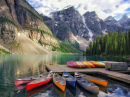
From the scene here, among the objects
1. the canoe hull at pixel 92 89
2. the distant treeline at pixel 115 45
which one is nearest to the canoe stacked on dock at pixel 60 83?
the canoe hull at pixel 92 89

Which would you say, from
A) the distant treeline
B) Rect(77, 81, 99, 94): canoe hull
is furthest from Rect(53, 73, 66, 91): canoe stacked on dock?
the distant treeline

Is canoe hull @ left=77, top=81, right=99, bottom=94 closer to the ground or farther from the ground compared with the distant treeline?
closer to the ground

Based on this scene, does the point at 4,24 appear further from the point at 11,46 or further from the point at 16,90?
the point at 16,90

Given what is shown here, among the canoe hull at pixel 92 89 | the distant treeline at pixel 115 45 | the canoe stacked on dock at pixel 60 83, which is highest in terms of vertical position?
the distant treeline at pixel 115 45

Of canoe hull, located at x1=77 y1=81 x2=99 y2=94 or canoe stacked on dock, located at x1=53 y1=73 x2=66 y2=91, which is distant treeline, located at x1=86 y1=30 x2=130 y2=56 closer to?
canoe hull, located at x1=77 y1=81 x2=99 y2=94

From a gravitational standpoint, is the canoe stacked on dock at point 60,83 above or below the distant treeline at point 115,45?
below

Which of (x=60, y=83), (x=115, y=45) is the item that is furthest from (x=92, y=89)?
(x=115, y=45)

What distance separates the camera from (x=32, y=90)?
17984 mm

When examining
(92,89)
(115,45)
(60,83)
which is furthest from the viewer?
(115,45)

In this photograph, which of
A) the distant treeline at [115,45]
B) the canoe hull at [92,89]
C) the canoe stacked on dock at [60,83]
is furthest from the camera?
the distant treeline at [115,45]

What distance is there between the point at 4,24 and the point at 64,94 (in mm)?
201004

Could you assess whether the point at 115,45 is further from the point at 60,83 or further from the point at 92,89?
the point at 60,83

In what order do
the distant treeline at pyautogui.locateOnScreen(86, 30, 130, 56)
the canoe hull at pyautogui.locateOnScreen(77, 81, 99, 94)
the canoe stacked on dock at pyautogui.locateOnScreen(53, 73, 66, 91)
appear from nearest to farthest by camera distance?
the canoe hull at pyautogui.locateOnScreen(77, 81, 99, 94)
the canoe stacked on dock at pyautogui.locateOnScreen(53, 73, 66, 91)
the distant treeline at pyautogui.locateOnScreen(86, 30, 130, 56)

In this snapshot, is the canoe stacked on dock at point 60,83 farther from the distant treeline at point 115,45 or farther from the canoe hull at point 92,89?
the distant treeline at point 115,45
